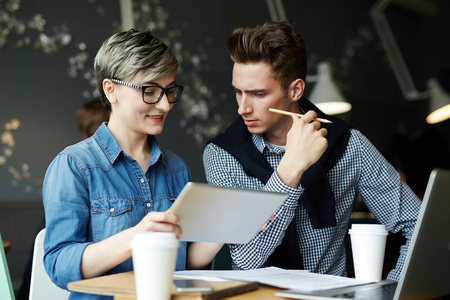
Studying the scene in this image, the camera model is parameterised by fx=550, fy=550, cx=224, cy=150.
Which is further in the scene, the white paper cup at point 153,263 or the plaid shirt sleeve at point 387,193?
the plaid shirt sleeve at point 387,193

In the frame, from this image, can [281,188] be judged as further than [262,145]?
No

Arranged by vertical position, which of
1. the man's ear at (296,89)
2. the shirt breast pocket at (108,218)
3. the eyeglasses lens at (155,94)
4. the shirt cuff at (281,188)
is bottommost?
the shirt breast pocket at (108,218)

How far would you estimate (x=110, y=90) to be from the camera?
5.53 ft

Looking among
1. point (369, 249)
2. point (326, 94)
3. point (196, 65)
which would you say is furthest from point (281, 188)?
point (326, 94)

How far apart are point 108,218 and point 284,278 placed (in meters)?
0.52

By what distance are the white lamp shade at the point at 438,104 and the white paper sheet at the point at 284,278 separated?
442 cm

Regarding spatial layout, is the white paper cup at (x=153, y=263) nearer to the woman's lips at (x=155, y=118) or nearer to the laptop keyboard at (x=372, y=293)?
the laptop keyboard at (x=372, y=293)

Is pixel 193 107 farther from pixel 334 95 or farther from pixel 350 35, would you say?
pixel 350 35

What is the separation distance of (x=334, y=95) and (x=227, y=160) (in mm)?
2794

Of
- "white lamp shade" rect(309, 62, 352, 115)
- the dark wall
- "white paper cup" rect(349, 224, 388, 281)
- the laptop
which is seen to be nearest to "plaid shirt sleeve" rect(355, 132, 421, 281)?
"white paper cup" rect(349, 224, 388, 281)

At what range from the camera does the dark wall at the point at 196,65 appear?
371 cm

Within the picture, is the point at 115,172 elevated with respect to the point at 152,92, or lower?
lower

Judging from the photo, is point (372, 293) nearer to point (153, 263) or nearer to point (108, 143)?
point (153, 263)

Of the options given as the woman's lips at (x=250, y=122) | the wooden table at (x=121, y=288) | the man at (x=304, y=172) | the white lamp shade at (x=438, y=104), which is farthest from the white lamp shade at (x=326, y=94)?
the wooden table at (x=121, y=288)
